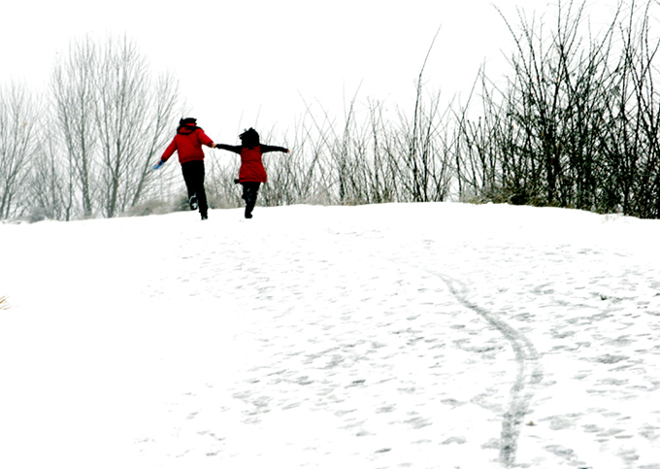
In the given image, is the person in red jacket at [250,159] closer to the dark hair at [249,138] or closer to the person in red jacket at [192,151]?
the dark hair at [249,138]

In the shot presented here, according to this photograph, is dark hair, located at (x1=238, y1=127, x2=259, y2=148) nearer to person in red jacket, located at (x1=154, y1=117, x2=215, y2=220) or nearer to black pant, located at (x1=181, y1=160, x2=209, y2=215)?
person in red jacket, located at (x1=154, y1=117, x2=215, y2=220)

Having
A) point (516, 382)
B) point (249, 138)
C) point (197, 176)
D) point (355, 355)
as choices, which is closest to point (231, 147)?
point (249, 138)

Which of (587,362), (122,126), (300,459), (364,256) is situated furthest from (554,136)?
(122,126)

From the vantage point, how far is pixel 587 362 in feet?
8.95

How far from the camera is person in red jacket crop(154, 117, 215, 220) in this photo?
8875 mm

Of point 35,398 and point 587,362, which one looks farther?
point 35,398

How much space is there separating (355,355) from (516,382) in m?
0.93

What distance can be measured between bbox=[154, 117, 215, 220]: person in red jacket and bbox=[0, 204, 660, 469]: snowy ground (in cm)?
298

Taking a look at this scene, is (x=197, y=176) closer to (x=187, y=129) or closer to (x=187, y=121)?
(x=187, y=129)

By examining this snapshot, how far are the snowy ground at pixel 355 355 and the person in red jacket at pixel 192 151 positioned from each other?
2975 mm

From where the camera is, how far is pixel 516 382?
8.59 feet

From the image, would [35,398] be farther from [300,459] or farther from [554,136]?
[554,136]

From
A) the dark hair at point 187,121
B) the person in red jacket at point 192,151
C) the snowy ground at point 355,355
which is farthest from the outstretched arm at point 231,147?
the snowy ground at point 355,355

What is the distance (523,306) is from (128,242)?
5.79 metres
